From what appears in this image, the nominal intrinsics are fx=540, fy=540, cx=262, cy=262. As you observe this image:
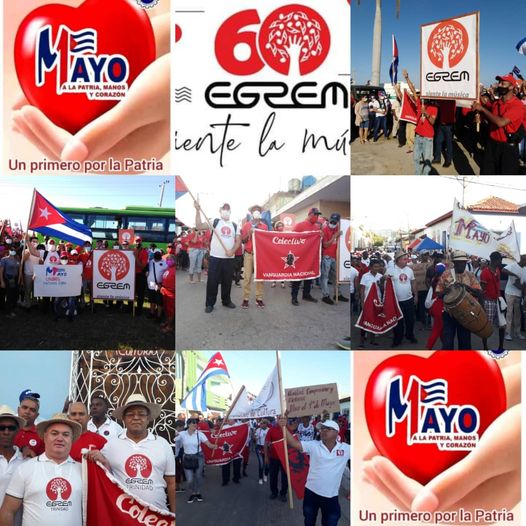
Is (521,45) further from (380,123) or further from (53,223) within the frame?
(53,223)

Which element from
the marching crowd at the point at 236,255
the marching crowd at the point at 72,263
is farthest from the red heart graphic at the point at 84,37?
the marching crowd at the point at 236,255

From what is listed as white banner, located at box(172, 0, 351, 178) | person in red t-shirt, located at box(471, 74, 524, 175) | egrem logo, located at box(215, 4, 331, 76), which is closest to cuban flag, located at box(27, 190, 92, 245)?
white banner, located at box(172, 0, 351, 178)

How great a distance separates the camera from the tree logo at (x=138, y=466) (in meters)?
3.99

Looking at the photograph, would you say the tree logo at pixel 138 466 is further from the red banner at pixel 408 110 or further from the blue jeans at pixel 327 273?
the red banner at pixel 408 110

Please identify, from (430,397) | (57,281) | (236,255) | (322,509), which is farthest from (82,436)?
(430,397)

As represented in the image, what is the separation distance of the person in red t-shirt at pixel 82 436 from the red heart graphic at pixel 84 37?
2.31m

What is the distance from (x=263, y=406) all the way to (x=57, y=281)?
184 centimetres

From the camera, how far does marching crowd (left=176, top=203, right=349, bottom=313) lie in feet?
13.3

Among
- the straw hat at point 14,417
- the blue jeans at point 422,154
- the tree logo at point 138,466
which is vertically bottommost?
the tree logo at point 138,466

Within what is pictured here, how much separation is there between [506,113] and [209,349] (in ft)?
9.38

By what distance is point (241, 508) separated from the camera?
13.2 ft

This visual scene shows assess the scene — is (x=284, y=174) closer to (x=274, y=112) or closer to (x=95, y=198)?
(x=274, y=112)

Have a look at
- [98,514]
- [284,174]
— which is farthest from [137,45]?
[98,514]

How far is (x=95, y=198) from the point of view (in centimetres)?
405
